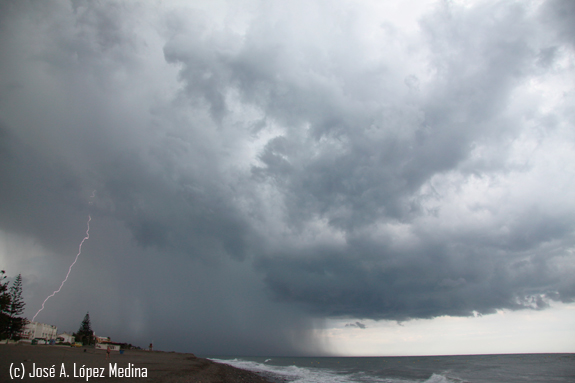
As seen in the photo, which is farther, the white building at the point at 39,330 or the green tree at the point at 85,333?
the green tree at the point at 85,333

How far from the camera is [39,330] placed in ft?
415

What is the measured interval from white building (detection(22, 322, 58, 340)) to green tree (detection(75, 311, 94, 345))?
45.6 feet

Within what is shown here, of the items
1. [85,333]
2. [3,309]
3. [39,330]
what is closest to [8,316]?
[3,309]

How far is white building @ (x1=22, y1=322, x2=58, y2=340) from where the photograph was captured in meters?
115

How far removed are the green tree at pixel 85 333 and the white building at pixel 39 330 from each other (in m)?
13.9

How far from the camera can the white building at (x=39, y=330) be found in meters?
115

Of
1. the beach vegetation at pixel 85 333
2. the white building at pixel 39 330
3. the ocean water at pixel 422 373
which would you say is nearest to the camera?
the ocean water at pixel 422 373

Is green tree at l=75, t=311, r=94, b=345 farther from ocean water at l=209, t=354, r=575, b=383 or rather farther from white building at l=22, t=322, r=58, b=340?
ocean water at l=209, t=354, r=575, b=383

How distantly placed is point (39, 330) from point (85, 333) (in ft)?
136

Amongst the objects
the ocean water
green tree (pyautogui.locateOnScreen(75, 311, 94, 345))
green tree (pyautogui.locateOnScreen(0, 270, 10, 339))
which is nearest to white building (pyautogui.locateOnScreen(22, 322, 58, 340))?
green tree (pyautogui.locateOnScreen(75, 311, 94, 345))

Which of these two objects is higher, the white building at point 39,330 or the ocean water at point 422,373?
the white building at point 39,330

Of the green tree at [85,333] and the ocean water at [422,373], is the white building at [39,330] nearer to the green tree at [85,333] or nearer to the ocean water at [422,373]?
the green tree at [85,333]

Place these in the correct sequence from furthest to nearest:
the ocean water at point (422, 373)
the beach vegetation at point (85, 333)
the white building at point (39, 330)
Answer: the beach vegetation at point (85, 333)
the white building at point (39, 330)
the ocean water at point (422, 373)

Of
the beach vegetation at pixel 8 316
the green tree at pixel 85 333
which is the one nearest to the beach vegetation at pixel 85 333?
the green tree at pixel 85 333
